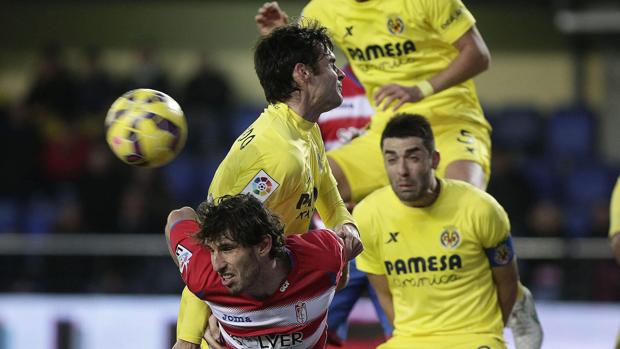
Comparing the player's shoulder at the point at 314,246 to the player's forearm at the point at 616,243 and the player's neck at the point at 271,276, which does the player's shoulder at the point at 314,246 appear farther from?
the player's forearm at the point at 616,243

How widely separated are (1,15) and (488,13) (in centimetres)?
606

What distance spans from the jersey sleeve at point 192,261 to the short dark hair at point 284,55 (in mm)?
669

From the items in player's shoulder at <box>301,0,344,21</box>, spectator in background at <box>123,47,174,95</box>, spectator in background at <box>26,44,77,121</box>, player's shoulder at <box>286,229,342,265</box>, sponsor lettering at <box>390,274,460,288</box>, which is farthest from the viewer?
spectator in background at <box>123,47,174,95</box>

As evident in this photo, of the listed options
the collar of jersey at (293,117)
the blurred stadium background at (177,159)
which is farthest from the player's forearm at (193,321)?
the blurred stadium background at (177,159)

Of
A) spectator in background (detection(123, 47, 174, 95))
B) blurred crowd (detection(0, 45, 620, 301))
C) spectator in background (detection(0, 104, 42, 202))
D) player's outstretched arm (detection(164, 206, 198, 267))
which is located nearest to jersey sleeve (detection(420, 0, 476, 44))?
player's outstretched arm (detection(164, 206, 198, 267))

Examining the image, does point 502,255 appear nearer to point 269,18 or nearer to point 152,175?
point 269,18

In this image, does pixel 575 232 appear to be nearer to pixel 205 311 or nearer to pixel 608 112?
pixel 608 112

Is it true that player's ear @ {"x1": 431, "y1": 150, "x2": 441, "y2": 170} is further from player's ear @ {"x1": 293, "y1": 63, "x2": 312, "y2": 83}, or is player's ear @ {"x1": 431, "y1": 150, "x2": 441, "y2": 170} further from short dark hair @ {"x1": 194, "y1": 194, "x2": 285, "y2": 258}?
short dark hair @ {"x1": 194, "y1": 194, "x2": 285, "y2": 258}

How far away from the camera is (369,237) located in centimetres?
584

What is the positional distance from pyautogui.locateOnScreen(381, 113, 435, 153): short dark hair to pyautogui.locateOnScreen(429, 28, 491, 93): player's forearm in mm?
174

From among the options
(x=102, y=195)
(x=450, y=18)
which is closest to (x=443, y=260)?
(x=450, y=18)

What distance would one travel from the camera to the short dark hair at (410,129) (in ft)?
18.2

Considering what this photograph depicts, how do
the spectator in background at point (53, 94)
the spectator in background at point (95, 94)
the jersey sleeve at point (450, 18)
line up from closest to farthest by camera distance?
the jersey sleeve at point (450, 18) → the spectator in background at point (53, 94) → the spectator in background at point (95, 94)

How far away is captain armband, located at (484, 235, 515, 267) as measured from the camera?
18.4 feet
